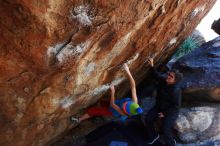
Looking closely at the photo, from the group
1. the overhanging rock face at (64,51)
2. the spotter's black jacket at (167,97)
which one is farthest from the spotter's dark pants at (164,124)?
the overhanging rock face at (64,51)

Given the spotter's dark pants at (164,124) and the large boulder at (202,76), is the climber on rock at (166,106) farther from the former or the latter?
the large boulder at (202,76)

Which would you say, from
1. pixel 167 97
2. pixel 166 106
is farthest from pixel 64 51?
pixel 166 106

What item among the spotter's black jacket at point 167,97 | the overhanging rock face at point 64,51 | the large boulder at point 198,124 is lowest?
the large boulder at point 198,124

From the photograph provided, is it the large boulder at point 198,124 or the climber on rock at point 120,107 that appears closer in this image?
the climber on rock at point 120,107

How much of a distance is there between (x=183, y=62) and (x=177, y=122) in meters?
1.76

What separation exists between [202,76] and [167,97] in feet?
5.35

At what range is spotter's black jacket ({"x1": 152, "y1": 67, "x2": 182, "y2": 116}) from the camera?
674 cm

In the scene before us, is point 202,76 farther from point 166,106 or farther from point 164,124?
point 164,124

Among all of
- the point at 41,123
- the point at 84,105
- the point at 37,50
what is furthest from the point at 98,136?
the point at 37,50

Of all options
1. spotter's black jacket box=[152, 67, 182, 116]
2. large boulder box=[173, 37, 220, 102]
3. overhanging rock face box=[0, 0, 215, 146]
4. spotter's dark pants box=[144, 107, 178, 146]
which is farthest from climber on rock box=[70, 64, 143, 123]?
large boulder box=[173, 37, 220, 102]

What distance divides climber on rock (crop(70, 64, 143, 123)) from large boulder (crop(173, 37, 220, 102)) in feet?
6.81

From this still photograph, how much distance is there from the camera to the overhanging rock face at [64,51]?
3.94 metres

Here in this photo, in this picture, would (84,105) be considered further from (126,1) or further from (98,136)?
(126,1)

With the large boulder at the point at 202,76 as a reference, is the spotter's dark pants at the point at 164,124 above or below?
→ below
